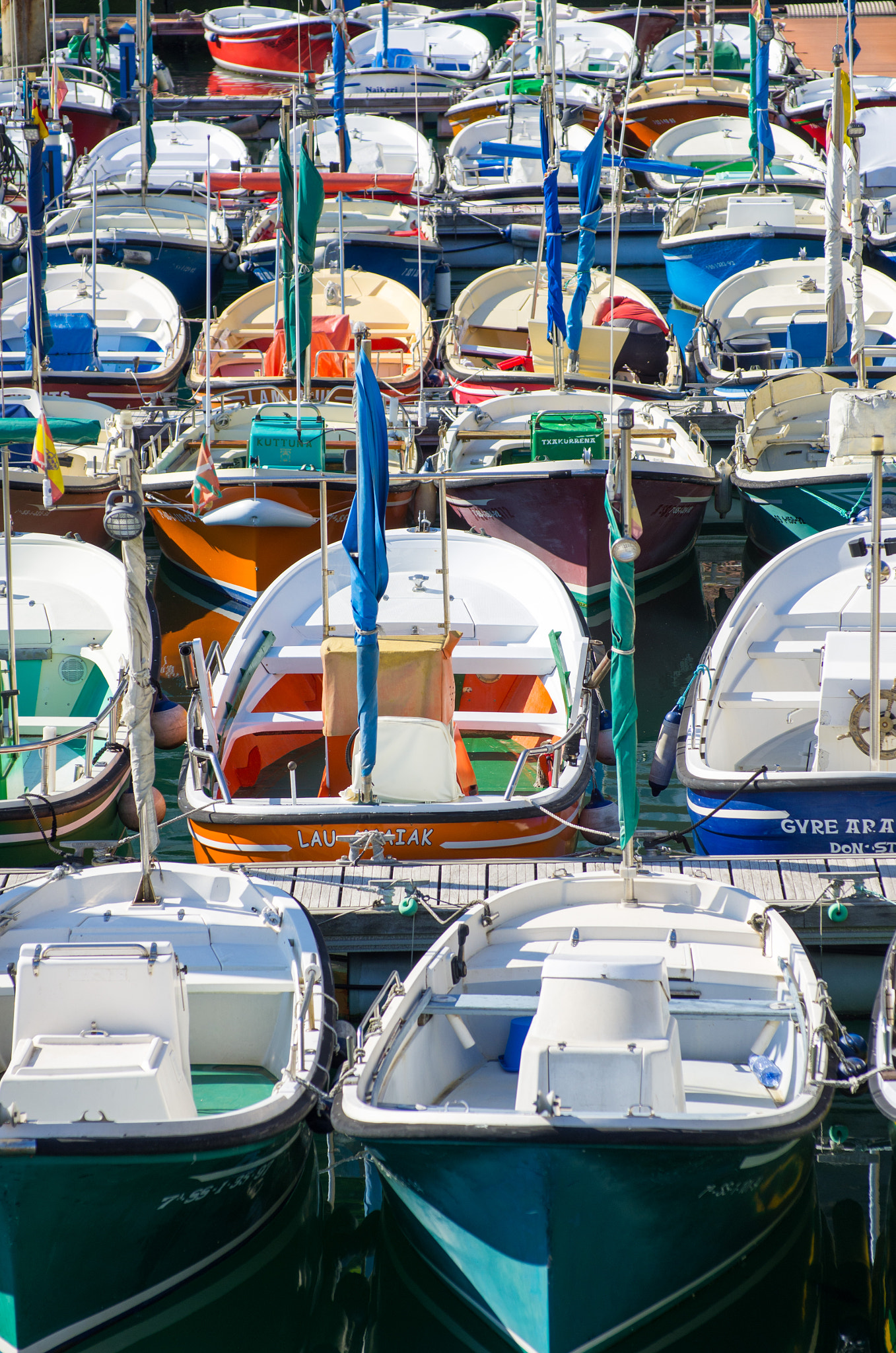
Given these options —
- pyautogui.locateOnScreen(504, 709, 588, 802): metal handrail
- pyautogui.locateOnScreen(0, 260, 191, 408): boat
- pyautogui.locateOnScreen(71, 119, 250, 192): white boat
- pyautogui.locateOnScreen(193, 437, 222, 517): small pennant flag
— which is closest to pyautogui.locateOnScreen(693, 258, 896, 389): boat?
pyautogui.locateOnScreen(193, 437, 222, 517): small pennant flag

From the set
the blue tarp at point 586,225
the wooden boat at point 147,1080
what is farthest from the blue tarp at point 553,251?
the wooden boat at point 147,1080

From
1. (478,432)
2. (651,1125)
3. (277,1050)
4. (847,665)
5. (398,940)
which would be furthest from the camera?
(478,432)

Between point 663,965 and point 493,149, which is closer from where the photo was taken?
point 663,965

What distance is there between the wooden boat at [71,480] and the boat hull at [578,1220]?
888 cm

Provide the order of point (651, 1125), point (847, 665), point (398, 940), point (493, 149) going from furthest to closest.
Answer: point (493, 149) < point (847, 665) < point (398, 940) < point (651, 1125)

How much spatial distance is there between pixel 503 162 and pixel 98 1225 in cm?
2431

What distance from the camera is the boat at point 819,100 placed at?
28.3 metres

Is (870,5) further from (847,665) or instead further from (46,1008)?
(46,1008)

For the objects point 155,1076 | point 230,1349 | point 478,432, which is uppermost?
point 478,432

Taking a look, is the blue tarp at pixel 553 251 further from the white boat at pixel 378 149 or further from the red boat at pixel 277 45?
the red boat at pixel 277 45

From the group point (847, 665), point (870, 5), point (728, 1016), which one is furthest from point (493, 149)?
point (870, 5)

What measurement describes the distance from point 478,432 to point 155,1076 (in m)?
10.8

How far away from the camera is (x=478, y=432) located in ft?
53.5

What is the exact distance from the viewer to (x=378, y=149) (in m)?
28.1
